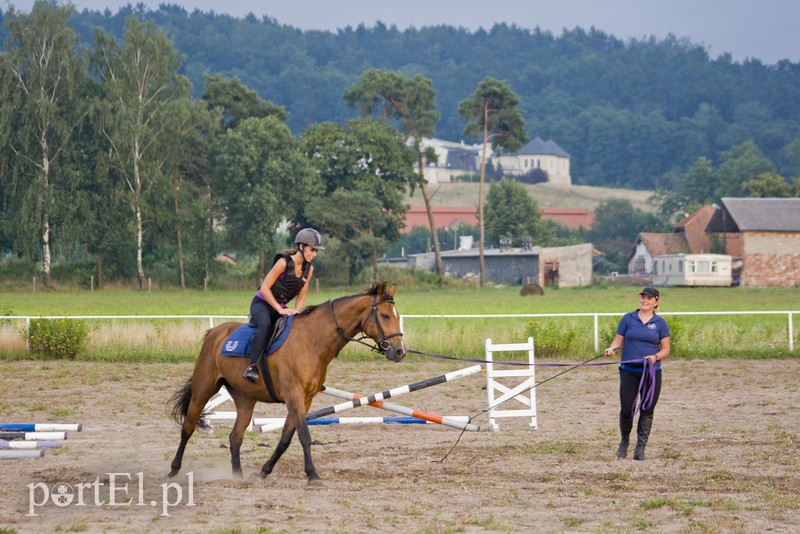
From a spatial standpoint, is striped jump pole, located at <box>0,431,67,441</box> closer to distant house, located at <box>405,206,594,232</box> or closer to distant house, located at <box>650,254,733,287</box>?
distant house, located at <box>650,254,733,287</box>

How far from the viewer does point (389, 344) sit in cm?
1027

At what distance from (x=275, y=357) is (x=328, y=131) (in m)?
63.0

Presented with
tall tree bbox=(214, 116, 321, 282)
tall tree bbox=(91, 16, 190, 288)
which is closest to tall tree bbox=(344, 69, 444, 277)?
tall tree bbox=(214, 116, 321, 282)

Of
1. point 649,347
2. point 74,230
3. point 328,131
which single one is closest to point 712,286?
point 328,131

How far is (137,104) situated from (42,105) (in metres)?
4.95

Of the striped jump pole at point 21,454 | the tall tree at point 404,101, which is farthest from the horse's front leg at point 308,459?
the tall tree at point 404,101

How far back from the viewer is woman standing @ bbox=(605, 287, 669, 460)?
11.9 metres

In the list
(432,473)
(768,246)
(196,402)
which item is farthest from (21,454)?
(768,246)

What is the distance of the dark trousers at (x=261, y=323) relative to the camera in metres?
10.5

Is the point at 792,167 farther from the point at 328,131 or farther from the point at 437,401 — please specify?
the point at 437,401

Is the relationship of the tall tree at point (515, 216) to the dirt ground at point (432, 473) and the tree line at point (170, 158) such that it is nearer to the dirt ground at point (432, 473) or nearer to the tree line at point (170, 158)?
the tree line at point (170, 158)

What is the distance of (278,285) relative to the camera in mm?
10719

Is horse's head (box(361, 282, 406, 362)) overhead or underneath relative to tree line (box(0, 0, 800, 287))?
underneath

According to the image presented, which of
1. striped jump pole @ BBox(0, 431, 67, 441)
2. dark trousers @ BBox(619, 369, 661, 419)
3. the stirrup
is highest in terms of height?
the stirrup
